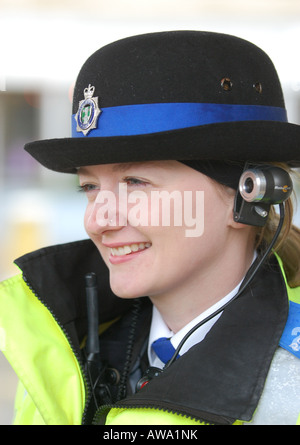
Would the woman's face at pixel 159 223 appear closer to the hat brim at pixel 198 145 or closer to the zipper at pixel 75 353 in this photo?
the hat brim at pixel 198 145

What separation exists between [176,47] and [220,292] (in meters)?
0.78

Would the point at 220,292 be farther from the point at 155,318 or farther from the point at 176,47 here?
the point at 176,47

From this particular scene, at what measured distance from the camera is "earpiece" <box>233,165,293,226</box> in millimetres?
1581

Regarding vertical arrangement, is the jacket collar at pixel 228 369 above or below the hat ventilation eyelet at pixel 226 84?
below

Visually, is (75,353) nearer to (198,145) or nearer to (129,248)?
(129,248)

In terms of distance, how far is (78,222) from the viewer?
286 inches

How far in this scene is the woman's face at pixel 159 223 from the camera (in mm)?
1634

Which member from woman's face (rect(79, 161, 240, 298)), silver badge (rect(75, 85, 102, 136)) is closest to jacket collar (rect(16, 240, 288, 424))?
woman's face (rect(79, 161, 240, 298))

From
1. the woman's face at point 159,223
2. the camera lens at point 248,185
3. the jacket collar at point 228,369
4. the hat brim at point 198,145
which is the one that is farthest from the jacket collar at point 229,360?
the hat brim at point 198,145

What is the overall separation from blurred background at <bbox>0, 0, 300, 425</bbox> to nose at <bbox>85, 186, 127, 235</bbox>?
476 cm

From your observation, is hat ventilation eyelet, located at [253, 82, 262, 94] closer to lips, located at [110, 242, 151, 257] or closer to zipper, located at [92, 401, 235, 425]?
lips, located at [110, 242, 151, 257]

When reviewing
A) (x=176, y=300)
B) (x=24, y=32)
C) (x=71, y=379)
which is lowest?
(x=71, y=379)

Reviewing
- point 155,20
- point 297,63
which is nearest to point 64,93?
point 155,20

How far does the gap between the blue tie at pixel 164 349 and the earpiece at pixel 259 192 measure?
51 cm
